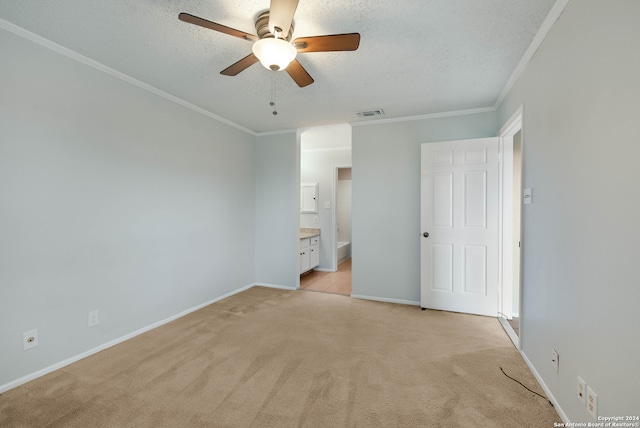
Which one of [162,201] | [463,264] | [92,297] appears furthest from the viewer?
[463,264]

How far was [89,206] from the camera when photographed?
7.51ft

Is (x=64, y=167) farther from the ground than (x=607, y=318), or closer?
farther from the ground

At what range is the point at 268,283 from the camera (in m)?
4.39

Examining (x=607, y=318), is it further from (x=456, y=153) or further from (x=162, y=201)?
(x=162, y=201)

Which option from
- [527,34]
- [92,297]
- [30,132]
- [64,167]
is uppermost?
[527,34]

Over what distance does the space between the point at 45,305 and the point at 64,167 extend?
1046 millimetres

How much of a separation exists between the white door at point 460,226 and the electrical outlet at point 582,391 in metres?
1.84

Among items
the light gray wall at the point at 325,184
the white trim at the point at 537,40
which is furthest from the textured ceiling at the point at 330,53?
the light gray wall at the point at 325,184

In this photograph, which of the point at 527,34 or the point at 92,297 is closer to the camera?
the point at 527,34

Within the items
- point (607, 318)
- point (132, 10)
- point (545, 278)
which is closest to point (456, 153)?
point (545, 278)

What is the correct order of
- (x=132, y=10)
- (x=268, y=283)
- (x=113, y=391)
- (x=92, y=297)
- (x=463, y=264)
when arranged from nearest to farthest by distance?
(x=132, y=10) < (x=113, y=391) < (x=92, y=297) < (x=463, y=264) < (x=268, y=283)

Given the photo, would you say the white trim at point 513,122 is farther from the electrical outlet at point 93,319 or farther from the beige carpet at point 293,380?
the electrical outlet at point 93,319

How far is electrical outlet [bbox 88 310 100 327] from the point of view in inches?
90.8

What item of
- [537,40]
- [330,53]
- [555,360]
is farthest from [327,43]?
[555,360]
